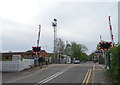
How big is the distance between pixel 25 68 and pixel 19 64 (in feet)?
7.95

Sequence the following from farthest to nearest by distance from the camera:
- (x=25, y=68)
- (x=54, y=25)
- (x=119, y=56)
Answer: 1. (x=54, y=25)
2. (x=25, y=68)
3. (x=119, y=56)

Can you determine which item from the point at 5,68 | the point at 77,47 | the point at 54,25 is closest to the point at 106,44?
the point at 5,68

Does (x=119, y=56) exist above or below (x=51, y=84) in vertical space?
above

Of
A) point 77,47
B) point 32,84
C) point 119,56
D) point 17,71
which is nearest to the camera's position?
point 119,56

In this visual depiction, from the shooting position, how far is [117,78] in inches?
563

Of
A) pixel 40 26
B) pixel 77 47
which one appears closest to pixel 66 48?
pixel 77 47

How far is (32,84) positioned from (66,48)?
327 feet

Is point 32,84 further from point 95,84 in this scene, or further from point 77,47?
point 77,47

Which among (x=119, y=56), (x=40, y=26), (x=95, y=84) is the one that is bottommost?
(x=95, y=84)

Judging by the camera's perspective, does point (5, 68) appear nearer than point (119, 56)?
No

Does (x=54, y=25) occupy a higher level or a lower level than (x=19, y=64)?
higher

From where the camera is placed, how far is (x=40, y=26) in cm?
3578

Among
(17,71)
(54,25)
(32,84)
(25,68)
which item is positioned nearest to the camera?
(32,84)

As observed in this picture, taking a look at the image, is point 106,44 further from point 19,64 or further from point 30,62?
point 30,62
